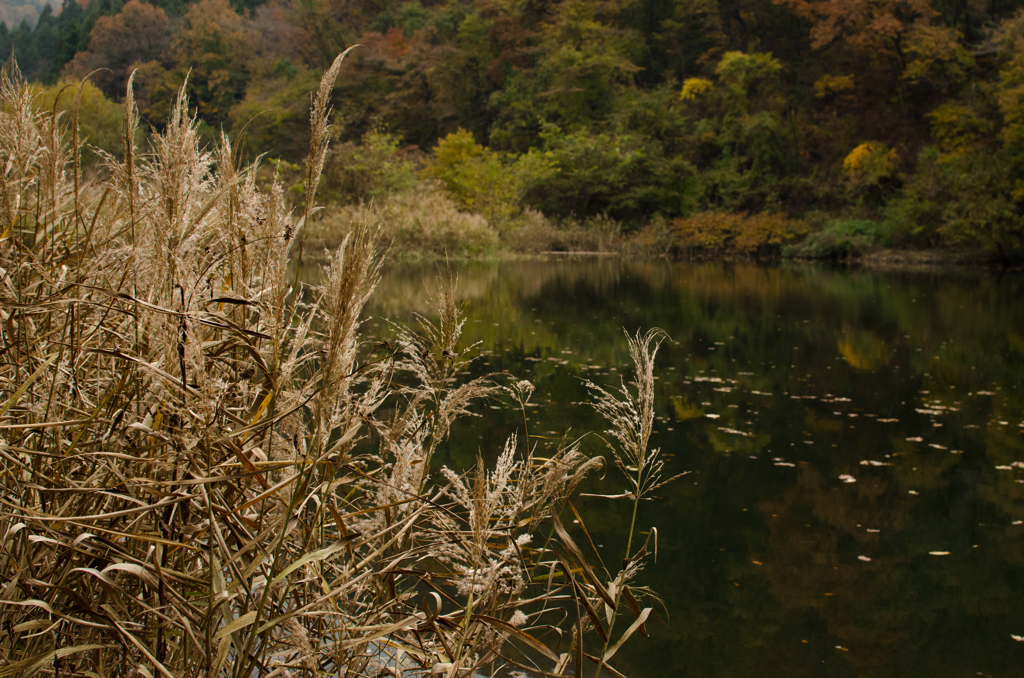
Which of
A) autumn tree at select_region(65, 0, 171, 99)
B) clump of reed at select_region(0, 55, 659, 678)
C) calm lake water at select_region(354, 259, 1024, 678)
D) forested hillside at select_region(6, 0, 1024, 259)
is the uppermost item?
autumn tree at select_region(65, 0, 171, 99)

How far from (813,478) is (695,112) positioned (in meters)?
27.7

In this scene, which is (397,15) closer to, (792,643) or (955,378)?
(955,378)

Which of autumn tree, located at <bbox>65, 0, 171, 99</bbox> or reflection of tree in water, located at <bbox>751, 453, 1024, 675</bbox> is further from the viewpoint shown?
autumn tree, located at <bbox>65, 0, 171, 99</bbox>

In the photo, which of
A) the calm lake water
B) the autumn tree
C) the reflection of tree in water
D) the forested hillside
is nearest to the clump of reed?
the calm lake water

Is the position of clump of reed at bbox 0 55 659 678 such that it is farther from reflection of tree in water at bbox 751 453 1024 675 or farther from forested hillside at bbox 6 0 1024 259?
forested hillside at bbox 6 0 1024 259

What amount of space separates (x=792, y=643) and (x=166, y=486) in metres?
2.18

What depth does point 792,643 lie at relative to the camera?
2736 mm

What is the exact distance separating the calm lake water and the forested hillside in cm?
1306

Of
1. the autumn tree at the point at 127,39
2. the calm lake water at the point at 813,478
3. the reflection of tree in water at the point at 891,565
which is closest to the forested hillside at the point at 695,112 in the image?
the autumn tree at the point at 127,39

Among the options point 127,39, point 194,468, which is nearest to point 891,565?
point 194,468

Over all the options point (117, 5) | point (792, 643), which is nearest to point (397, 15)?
point (117, 5)

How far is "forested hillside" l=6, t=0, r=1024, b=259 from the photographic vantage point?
2258 centimetres

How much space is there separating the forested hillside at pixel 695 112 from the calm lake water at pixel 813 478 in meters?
13.1

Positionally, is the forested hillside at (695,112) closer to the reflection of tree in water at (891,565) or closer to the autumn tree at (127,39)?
the autumn tree at (127,39)
